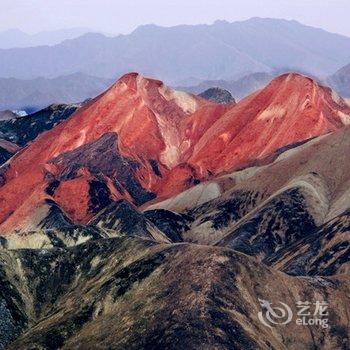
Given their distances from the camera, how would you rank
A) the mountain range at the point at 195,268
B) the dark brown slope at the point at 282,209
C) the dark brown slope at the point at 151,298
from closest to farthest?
the dark brown slope at the point at 151,298 < the mountain range at the point at 195,268 < the dark brown slope at the point at 282,209

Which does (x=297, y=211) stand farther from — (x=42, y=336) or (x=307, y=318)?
(x=42, y=336)

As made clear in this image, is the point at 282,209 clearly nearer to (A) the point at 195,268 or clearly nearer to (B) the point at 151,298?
(A) the point at 195,268

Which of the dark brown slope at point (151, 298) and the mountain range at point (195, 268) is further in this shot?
the mountain range at point (195, 268)

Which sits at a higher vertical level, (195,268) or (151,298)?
(195,268)

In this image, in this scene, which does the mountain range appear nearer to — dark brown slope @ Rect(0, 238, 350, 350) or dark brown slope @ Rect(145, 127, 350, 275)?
dark brown slope @ Rect(0, 238, 350, 350)

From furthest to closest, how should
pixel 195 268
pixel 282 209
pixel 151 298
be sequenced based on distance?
pixel 282 209, pixel 195 268, pixel 151 298

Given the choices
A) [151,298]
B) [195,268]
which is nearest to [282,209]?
[195,268]

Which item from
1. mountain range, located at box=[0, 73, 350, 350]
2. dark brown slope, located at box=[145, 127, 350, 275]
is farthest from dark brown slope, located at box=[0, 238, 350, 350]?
dark brown slope, located at box=[145, 127, 350, 275]

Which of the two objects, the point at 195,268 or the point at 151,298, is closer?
the point at 151,298

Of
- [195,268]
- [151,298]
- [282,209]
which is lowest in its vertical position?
[282,209]

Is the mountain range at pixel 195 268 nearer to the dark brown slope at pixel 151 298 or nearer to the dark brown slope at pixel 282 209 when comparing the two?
the dark brown slope at pixel 151 298

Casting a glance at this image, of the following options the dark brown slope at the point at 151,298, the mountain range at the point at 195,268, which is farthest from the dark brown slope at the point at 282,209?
the dark brown slope at the point at 151,298
